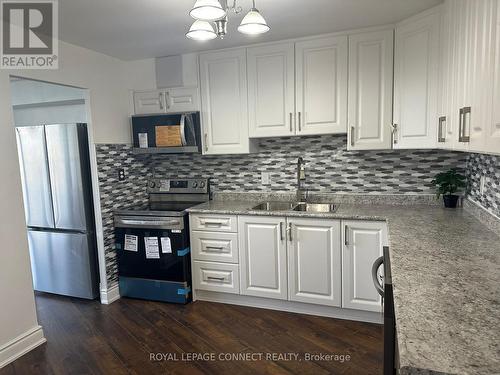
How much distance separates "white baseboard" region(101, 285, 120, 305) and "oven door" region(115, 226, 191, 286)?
16 centimetres

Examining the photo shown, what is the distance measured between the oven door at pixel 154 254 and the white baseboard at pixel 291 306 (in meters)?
0.27

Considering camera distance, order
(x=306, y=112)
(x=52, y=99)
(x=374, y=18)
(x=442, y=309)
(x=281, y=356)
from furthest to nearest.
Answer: (x=52, y=99), (x=306, y=112), (x=374, y=18), (x=281, y=356), (x=442, y=309)

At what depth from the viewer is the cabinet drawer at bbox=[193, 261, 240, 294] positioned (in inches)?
118

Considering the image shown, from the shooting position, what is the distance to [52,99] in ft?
11.4

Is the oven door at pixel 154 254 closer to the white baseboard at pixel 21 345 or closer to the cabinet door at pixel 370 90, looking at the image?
the white baseboard at pixel 21 345

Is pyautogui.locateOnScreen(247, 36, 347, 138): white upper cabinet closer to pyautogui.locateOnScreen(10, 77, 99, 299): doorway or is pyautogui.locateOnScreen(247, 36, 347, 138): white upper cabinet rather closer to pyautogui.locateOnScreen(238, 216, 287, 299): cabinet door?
pyautogui.locateOnScreen(238, 216, 287, 299): cabinet door

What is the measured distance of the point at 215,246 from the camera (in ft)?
9.89

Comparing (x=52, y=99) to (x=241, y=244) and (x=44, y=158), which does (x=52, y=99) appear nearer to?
(x=44, y=158)

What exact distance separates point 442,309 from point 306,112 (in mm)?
2099

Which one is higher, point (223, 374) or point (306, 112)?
point (306, 112)

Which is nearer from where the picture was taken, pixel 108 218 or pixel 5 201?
pixel 5 201

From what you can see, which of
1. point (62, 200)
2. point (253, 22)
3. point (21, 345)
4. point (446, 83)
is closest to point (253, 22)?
point (253, 22)

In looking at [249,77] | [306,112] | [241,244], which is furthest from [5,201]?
[306,112]

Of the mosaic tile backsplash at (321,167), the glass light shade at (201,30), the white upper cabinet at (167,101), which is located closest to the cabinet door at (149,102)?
the white upper cabinet at (167,101)
